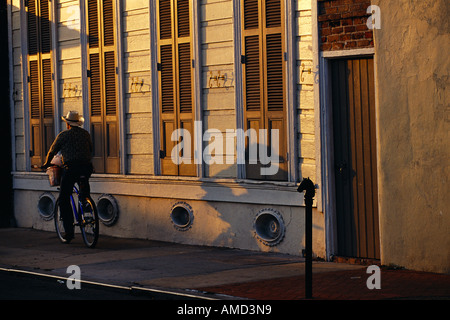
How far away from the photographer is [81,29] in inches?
599

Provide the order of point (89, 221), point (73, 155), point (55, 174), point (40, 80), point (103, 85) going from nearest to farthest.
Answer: point (89, 221)
point (73, 155)
point (55, 174)
point (103, 85)
point (40, 80)

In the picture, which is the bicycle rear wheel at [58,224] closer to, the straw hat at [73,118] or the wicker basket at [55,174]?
the wicker basket at [55,174]

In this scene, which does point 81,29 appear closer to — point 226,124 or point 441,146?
point 226,124

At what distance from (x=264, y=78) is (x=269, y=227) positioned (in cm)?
199

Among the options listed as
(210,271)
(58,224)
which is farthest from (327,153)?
(58,224)

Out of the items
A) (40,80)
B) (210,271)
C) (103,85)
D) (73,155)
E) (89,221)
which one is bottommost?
(210,271)

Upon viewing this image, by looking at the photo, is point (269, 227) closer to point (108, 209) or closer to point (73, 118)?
point (73, 118)

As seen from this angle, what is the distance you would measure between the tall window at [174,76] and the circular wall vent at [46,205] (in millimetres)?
2995

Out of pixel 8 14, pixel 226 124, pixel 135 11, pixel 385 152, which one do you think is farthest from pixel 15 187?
pixel 385 152

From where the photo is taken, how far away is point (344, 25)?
11.1 meters

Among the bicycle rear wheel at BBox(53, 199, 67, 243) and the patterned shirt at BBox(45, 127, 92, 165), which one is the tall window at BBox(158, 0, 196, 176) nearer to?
the patterned shirt at BBox(45, 127, 92, 165)

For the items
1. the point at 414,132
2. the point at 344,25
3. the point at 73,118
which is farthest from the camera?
the point at 73,118

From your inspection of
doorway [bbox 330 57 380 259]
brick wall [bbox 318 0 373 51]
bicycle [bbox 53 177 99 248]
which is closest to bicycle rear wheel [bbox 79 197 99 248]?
bicycle [bbox 53 177 99 248]

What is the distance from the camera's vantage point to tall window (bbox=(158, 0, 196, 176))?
43.8ft
